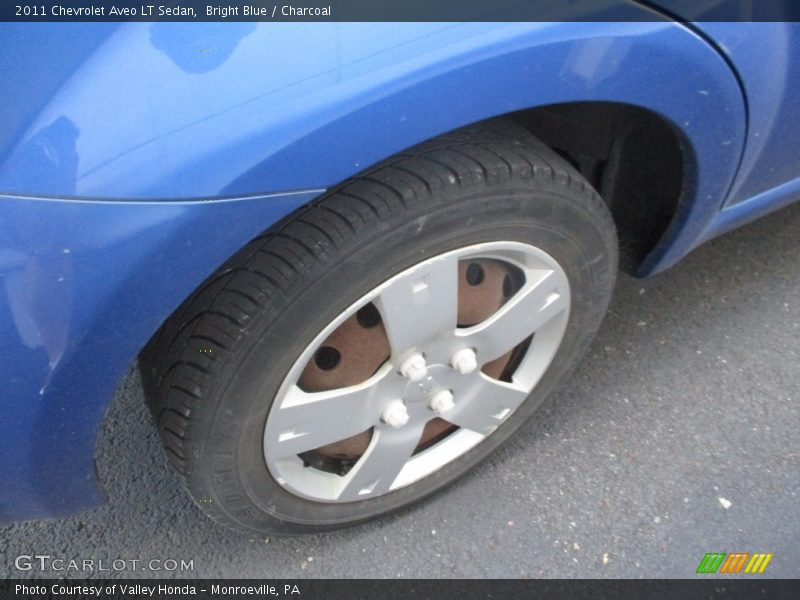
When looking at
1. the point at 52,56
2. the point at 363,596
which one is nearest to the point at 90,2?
the point at 52,56

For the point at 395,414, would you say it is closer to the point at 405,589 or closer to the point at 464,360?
the point at 464,360

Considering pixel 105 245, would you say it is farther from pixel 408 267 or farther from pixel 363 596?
pixel 363 596

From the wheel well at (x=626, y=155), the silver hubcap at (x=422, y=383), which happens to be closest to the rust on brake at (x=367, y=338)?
the silver hubcap at (x=422, y=383)

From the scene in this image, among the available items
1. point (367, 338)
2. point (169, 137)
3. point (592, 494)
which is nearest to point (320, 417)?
point (367, 338)

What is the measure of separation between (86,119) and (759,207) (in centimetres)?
121

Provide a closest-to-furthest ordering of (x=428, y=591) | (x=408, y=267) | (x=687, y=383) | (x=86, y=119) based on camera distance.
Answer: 1. (x=86, y=119)
2. (x=408, y=267)
3. (x=428, y=591)
4. (x=687, y=383)

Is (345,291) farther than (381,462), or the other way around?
(381,462)

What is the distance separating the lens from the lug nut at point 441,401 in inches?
51.0

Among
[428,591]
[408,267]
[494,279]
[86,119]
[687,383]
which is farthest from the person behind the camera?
[687,383]

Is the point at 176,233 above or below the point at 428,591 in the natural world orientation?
above

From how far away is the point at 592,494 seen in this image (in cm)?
152

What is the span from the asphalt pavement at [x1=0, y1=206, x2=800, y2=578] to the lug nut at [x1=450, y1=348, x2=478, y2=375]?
1.25 feet

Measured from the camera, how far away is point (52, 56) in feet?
2.67

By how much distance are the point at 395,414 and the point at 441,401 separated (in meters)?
0.09
